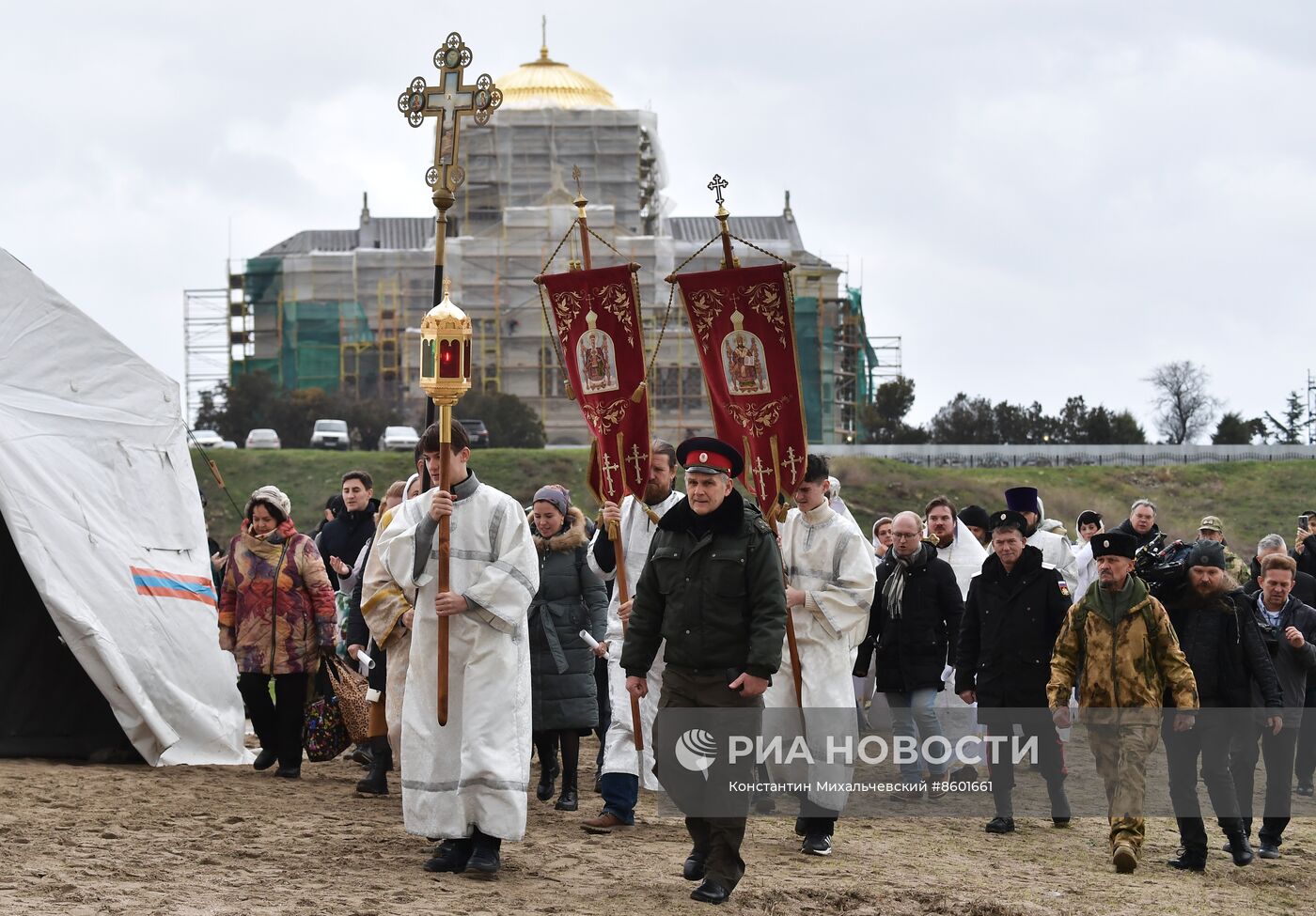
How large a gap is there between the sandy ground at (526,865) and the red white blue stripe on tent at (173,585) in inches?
66.3

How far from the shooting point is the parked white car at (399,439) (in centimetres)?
5041

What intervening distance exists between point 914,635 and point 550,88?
5996 centimetres

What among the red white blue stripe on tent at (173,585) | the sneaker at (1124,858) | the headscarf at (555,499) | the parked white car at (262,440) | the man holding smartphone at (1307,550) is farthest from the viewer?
the parked white car at (262,440)

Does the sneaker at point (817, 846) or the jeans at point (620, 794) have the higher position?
the jeans at point (620, 794)

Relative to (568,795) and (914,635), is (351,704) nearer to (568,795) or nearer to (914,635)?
(568,795)

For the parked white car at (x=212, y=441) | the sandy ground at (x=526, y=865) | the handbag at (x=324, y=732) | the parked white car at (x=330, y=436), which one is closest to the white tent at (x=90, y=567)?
the handbag at (x=324, y=732)

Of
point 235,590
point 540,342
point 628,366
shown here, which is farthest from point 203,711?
point 540,342

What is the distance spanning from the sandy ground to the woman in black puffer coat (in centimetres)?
37

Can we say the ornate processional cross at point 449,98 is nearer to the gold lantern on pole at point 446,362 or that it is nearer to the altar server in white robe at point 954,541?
the gold lantern on pole at point 446,362

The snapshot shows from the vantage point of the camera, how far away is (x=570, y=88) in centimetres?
6869

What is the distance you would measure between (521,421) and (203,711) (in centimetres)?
4226

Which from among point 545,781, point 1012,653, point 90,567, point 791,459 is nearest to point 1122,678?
point 1012,653

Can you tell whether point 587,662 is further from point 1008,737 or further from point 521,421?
point 521,421

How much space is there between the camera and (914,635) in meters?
10.7
